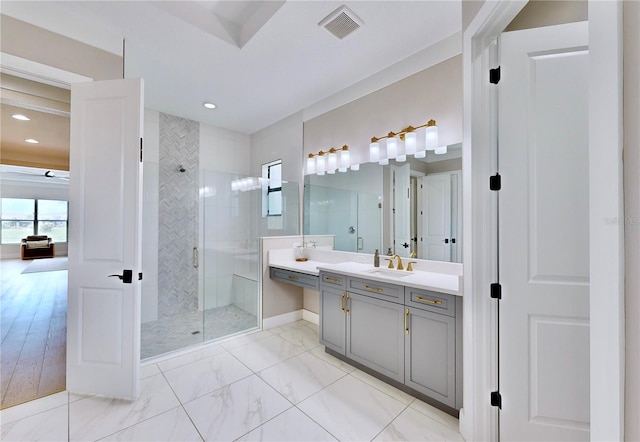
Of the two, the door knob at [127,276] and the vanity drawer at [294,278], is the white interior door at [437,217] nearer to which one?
the vanity drawer at [294,278]

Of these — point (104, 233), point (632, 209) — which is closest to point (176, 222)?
point (104, 233)

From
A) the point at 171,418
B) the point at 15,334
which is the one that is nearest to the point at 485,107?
the point at 171,418

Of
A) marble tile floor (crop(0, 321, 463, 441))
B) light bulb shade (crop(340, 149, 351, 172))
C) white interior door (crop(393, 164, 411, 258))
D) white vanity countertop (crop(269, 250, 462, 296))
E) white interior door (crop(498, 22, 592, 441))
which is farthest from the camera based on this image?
light bulb shade (crop(340, 149, 351, 172))

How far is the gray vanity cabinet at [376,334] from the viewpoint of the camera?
2066 millimetres

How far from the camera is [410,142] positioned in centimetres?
250

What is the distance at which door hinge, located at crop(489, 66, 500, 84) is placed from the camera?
148 centimetres

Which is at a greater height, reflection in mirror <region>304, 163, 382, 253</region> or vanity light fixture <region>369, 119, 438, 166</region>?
vanity light fixture <region>369, 119, 438, 166</region>

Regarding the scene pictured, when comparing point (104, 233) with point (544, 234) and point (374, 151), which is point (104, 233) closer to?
point (374, 151)

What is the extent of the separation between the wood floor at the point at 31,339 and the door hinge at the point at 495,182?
11.2 feet

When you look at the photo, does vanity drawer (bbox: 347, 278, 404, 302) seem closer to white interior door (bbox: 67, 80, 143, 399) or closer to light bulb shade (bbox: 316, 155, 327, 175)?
light bulb shade (bbox: 316, 155, 327, 175)

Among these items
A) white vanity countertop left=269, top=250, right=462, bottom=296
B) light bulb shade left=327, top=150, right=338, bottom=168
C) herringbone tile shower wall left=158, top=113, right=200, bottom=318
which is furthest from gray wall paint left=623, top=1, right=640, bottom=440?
herringbone tile shower wall left=158, top=113, right=200, bottom=318

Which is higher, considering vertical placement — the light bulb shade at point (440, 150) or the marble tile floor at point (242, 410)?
the light bulb shade at point (440, 150)

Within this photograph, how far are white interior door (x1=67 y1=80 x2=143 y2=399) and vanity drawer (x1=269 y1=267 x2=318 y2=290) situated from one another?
4.99 ft

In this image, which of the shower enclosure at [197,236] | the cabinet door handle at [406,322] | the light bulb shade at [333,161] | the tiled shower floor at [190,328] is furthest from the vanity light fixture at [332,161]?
the tiled shower floor at [190,328]
